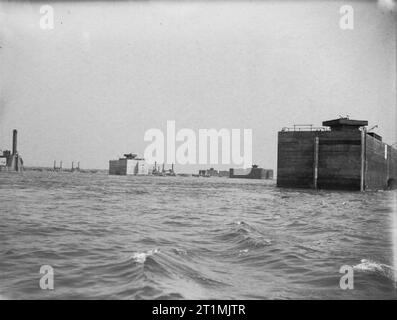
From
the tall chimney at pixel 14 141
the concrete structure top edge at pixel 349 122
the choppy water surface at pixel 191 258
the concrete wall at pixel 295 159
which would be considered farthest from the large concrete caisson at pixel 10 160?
the choppy water surface at pixel 191 258

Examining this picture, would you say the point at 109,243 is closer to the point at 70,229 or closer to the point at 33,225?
the point at 70,229

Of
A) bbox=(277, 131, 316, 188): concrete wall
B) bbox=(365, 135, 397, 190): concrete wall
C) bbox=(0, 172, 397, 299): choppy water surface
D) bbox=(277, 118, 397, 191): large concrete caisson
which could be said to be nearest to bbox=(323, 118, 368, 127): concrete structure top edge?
bbox=(277, 118, 397, 191): large concrete caisson

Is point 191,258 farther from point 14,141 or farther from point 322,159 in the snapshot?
point 14,141

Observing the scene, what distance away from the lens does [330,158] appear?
40156mm

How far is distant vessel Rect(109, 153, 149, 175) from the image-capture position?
129 metres

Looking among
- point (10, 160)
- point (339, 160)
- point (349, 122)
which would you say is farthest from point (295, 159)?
point (10, 160)

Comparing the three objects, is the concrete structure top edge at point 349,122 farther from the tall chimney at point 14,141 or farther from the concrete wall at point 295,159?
the tall chimney at point 14,141

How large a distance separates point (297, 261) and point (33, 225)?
9122mm

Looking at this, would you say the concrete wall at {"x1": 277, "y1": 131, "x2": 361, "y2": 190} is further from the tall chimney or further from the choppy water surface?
the tall chimney

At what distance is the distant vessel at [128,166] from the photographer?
5084 inches

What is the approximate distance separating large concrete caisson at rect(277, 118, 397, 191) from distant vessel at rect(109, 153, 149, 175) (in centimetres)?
9117
